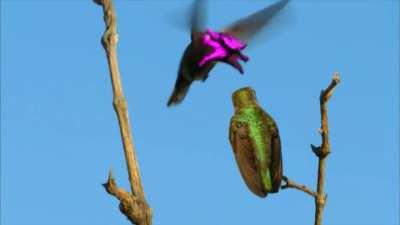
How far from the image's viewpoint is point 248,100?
3.48m

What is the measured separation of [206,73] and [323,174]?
2.21ft

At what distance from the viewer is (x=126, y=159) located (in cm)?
261

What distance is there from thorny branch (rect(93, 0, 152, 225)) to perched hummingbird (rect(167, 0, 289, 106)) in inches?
11.3

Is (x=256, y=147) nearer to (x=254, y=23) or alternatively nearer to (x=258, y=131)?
(x=258, y=131)

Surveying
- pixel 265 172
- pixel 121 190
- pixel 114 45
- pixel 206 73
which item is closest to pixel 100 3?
pixel 114 45

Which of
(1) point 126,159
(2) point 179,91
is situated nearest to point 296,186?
(2) point 179,91

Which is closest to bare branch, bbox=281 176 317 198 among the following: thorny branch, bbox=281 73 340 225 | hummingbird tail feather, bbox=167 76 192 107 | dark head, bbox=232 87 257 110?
thorny branch, bbox=281 73 340 225

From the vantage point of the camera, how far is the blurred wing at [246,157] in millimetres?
3100

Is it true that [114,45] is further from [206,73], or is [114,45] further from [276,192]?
[276,192]

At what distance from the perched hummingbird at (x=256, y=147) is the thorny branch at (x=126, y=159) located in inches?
21.6

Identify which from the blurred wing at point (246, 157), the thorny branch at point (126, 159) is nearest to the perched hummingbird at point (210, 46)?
the thorny branch at point (126, 159)

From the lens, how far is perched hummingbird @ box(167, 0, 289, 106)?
287cm

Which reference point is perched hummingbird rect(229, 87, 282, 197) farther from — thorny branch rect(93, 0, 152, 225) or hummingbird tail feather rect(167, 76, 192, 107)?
thorny branch rect(93, 0, 152, 225)

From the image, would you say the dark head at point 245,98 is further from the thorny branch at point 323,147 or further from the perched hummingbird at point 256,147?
the thorny branch at point 323,147
